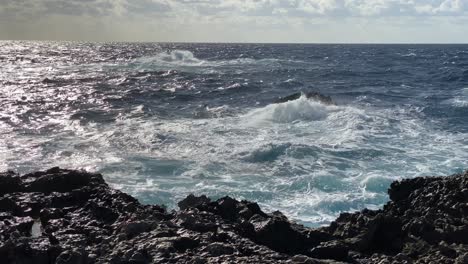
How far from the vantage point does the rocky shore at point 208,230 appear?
6219 millimetres

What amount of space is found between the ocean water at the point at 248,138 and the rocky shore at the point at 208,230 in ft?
12.7

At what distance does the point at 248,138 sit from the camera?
2012 cm

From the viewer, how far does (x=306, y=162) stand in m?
16.7

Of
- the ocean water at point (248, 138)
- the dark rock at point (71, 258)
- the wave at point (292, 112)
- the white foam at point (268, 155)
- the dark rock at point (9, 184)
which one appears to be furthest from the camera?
the wave at point (292, 112)

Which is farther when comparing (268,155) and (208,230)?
(268,155)

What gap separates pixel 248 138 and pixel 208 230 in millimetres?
13218

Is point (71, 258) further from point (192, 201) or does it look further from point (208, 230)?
point (192, 201)

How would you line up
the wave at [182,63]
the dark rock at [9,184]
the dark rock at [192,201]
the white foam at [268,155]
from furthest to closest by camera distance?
1. the wave at [182,63]
2. the white foam at [268,155]
3. the dark rock at [192,201]
4. the dark rock at [9,184]

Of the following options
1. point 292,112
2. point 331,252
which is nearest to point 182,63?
point 292,112

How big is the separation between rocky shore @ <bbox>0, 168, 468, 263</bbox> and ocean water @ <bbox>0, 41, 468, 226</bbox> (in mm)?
3884

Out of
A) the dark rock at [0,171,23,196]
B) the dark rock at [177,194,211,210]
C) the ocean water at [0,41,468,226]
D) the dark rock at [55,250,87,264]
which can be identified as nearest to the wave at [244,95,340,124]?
the ocean water at [0,41,468,226]

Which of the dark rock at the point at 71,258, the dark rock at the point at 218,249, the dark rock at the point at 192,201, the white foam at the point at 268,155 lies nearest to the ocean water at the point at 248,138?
the white foam at the point at 268,155

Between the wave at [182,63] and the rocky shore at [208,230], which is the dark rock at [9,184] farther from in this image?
the wave at [182,63]

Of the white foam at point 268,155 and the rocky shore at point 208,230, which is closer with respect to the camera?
the rocky shore at point 208,230
